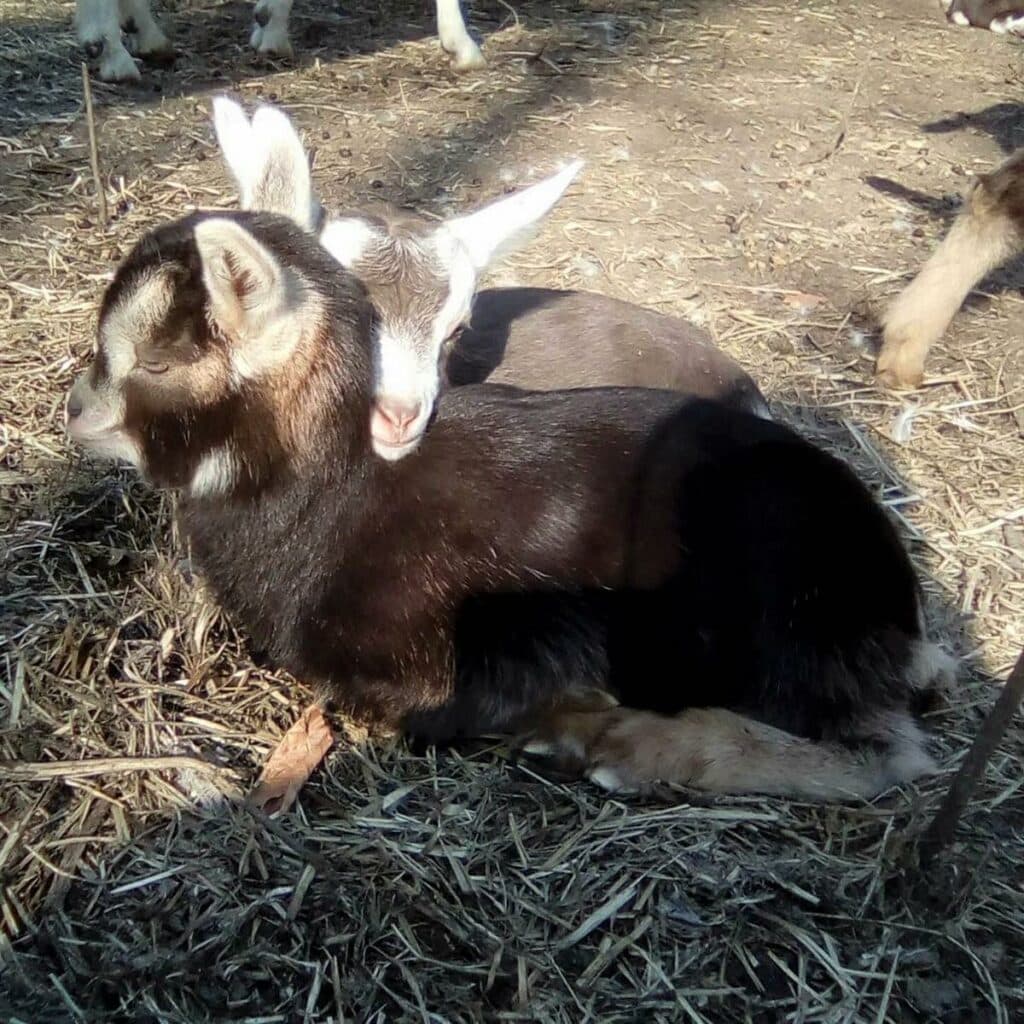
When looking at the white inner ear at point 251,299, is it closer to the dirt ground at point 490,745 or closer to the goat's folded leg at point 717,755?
the dirt ground at point 490,745

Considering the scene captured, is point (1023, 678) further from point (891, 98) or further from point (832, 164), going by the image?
point (891, 98)

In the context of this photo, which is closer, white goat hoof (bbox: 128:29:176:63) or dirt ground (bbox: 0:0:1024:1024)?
dirt ground (bbox: 0:0:1024:1024)

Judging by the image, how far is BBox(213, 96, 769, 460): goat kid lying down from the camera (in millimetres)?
3248

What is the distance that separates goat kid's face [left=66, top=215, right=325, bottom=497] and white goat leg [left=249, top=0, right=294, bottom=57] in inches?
202

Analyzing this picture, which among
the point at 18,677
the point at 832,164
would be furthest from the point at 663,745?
the point at 832,164

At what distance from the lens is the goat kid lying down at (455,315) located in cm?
325

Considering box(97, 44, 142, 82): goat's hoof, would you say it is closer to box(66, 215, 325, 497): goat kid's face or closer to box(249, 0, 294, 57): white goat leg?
box(249, 0, 294, 57): white goat leg

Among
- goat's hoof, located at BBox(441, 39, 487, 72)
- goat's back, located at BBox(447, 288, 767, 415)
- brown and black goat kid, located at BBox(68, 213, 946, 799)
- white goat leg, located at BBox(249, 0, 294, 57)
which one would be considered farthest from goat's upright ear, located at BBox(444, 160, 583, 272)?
white goat leg, located at BBox(249, 0, 294, 57)

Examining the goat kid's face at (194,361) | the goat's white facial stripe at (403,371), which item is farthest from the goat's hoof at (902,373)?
the goat kid's face at (194,361)

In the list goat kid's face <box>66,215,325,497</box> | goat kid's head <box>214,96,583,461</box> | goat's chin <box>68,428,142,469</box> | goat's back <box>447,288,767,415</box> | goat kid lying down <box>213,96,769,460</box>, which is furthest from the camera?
goat's back <box>447,288,767,415</box>

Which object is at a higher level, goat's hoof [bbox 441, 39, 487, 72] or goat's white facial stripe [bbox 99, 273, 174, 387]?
goat's white facial stripe [bbox 99, 273, 174, 387]

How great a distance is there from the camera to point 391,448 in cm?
303

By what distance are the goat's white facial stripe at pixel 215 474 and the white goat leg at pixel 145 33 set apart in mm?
5291

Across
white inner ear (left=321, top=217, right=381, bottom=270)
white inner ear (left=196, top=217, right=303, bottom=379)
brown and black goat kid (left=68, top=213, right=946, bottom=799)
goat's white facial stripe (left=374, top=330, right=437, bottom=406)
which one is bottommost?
brown and black goat kid (left=68, top=213, right=946, bottom=799)
